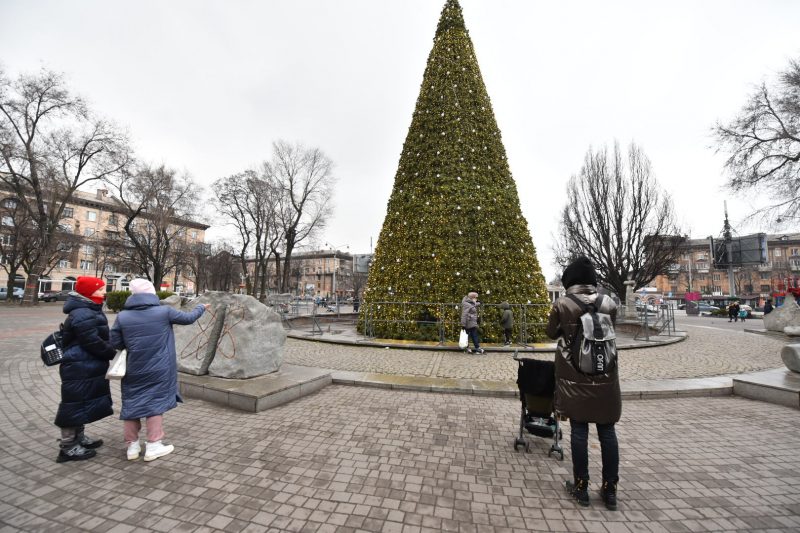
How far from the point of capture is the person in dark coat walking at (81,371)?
3629 mm

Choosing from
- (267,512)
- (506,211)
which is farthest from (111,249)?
(267,512)

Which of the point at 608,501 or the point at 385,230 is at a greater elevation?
the point at 385,230

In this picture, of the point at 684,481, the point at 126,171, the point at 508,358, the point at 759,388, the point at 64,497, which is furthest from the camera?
the point at 126,171

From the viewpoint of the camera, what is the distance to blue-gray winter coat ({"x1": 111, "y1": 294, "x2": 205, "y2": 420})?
3662 millimetres

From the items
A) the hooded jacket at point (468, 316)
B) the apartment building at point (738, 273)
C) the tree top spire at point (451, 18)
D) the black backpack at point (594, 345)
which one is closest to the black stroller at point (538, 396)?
the black backpack at point (594, 345)

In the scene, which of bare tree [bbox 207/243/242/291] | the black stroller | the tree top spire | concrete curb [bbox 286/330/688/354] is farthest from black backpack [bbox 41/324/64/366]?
bare tree [bbox 207/243/242/291]

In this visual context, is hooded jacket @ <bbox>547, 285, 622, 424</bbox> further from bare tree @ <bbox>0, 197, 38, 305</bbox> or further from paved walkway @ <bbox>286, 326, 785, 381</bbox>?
bare tree @ <bbox>0, 197, 38, 305</bbox>

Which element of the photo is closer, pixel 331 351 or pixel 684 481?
pixel 684 481

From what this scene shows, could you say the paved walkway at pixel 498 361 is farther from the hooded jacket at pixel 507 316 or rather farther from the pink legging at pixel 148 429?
the pink legging at pixel 148 429

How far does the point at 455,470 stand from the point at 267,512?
6.11 feet

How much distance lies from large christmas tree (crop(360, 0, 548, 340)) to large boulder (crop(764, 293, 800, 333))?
481 inches

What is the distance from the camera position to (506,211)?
40.3 ft

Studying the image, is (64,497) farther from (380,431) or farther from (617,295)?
(617,295)

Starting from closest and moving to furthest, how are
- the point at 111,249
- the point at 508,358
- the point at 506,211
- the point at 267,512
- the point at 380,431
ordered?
the point at 267,512 < the point at 380,431 < the point at 508,358 < the point at 506,211 < the point at 111,249
